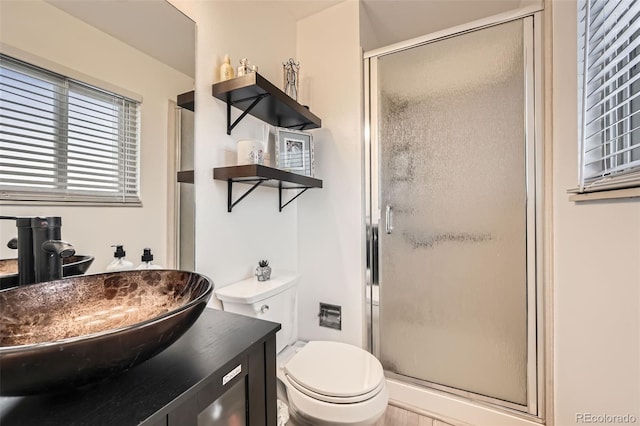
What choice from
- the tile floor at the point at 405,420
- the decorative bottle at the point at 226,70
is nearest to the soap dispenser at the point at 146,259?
the decorative bottle at the point at 226,70

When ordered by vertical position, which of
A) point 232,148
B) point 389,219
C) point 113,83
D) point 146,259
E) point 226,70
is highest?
point 226,70

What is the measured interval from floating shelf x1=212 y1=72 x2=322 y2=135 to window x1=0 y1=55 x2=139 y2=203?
1.40 feet

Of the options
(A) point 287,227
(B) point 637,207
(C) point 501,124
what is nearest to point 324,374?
(A) point 287,227

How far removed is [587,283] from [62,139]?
6.21ft

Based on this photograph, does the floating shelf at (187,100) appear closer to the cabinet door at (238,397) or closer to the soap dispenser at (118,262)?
the soap dispenser at (118,262)

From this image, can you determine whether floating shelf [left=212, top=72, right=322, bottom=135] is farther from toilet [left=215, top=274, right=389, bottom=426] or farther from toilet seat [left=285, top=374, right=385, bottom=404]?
toilet seat [left=285, top=374, right=385, bottom=404]

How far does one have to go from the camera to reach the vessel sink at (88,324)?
38 centimetres

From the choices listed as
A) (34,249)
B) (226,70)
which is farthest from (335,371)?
(226,70)

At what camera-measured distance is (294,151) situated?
165 centimetres

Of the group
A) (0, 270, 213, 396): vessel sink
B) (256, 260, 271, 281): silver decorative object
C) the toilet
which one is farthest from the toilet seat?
(0, 270, 213, 396): vessel sink

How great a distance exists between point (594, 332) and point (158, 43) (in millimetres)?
2027

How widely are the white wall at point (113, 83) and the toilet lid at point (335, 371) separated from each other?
2.40ft

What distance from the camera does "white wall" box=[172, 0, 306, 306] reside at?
126 cm

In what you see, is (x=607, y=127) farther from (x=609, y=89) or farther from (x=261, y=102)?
(x=261, y=102)
